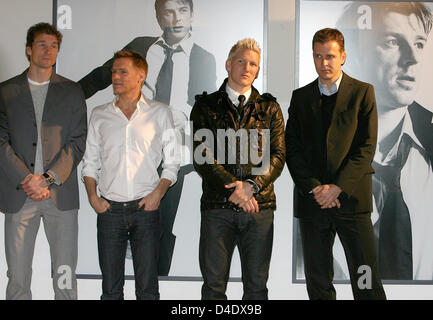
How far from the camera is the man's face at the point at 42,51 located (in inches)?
125

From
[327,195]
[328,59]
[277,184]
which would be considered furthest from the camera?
[277,184]

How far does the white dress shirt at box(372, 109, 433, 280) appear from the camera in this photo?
3.59 m

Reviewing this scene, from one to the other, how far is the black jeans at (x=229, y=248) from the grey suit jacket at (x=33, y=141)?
0.95 meters

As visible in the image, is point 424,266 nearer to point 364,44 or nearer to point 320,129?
point 320,129

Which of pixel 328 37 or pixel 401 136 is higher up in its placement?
pixel 328 37

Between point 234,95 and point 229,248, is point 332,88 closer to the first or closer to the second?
point 234,95

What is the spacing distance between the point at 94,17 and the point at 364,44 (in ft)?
6.68

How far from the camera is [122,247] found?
10.00 feet

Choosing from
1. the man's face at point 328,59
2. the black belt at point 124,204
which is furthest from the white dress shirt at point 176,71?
the man's face at point 328,59

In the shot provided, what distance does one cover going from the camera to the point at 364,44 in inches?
141

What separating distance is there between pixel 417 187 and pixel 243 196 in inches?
60.4

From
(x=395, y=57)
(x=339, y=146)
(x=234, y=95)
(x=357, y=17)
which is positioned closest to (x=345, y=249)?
(x=339, y=146)

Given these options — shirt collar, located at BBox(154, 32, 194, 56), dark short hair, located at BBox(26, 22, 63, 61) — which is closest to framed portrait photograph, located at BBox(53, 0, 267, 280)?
shirt collar, located at BBox(154, 32, 194, 56)

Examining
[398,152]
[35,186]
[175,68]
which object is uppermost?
[175,68]
